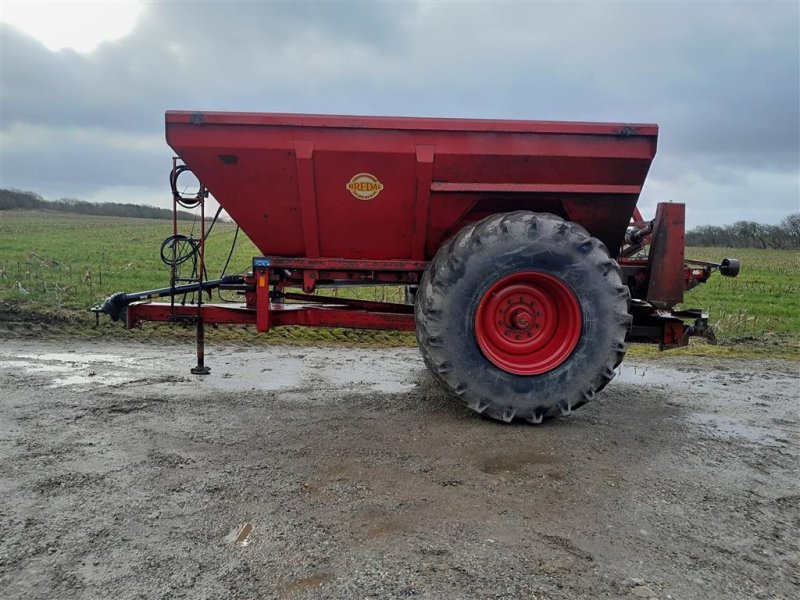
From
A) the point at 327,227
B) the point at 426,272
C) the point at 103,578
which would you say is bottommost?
the point at 103,578

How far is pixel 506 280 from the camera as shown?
14.1ft

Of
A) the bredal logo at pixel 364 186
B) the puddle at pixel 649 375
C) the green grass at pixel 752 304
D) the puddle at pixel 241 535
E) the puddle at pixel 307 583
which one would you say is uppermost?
the bredal logo at pixel 364 186

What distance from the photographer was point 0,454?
3.62 m

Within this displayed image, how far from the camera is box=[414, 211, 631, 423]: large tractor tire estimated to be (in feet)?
13.6

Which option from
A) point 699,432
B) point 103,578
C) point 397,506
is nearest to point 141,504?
point 103,578

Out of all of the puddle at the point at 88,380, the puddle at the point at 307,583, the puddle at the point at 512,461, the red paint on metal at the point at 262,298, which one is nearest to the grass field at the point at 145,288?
the puddle at the point at 88,380

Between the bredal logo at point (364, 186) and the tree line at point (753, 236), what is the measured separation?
3743 centimetres

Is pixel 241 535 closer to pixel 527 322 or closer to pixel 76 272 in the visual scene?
pixel 527 322

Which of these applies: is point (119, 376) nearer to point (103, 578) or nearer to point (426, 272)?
point (426, 272)

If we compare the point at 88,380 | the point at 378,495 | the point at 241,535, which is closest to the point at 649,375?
the point at 378,495

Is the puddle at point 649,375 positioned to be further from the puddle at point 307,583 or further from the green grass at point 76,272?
the green grass at point 76,272

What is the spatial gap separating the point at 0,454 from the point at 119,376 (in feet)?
6.98

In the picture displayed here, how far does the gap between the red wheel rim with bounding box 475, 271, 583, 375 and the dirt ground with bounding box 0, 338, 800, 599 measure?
0.54m

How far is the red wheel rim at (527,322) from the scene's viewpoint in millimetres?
4344
